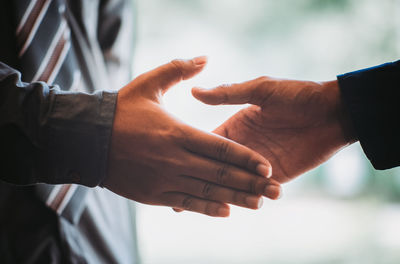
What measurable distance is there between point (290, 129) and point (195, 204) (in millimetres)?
333

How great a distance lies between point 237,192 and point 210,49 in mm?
1293

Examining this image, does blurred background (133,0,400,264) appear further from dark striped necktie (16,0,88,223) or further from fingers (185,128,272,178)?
fingers (185,128,272,178)

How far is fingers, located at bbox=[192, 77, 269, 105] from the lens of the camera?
27.6 inches

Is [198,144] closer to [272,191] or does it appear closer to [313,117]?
[272,191]

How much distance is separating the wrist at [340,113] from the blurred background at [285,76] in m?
1.00

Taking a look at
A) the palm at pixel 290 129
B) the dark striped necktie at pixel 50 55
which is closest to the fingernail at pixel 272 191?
the palm at pixel 290 129

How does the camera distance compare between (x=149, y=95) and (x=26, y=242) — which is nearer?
(x=149, y=95)

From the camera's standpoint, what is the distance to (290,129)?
31.9 inches

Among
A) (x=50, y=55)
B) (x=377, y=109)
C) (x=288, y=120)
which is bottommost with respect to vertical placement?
(x=50, y=55)

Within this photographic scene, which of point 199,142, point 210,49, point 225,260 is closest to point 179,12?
point 210,49

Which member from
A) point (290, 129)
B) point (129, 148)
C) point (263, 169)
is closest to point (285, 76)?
point (290, 129)

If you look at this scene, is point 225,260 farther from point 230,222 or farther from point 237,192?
point 237,192

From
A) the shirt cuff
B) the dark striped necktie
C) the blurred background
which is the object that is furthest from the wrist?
the blurred background

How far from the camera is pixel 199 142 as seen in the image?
621mm
